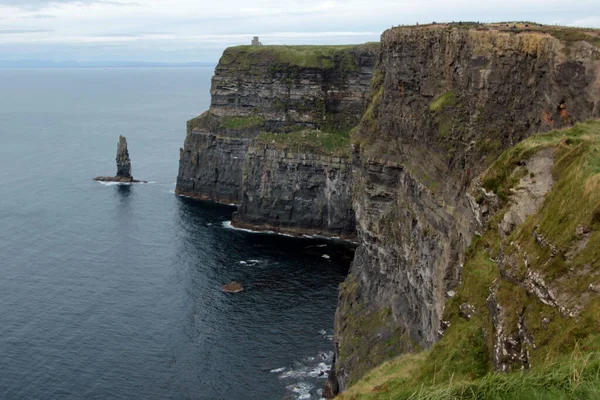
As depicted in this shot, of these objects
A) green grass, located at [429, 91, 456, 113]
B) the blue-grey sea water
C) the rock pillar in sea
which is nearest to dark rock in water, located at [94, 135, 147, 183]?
the rock pillar in sea

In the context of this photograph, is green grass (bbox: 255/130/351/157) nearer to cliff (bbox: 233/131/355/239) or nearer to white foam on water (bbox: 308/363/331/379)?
cliff (bbox: 233/131/355/239)

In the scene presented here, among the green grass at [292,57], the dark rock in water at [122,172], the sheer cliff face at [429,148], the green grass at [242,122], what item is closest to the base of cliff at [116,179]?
the dark rock in water at [122,172]

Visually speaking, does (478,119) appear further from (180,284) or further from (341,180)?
(341,180)

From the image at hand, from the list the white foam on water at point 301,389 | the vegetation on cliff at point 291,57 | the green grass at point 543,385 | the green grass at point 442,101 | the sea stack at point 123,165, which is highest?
the vegetation on cliff at point 291,57

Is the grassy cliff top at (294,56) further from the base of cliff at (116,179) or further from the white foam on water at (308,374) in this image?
the white foam on water at (308,374)

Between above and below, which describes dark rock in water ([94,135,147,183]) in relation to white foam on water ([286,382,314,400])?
above

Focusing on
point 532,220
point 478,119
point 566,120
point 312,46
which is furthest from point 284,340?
point 312,46
